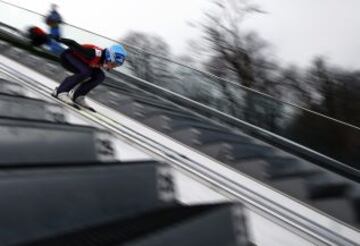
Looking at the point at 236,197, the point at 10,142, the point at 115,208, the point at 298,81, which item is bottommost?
the point at 298,81

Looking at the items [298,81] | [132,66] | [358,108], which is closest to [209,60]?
[298,81]

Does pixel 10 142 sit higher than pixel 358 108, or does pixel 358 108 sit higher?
pixel 10 142

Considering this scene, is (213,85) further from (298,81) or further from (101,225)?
(298,81)

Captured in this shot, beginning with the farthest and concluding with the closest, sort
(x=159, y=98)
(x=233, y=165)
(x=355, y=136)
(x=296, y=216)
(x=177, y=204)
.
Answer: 1. (x=159, y=98)
2. (x=355, y=136)
3. (x=233, y=165)
4. (x=296, y=216)
5. (x=177, y=204)

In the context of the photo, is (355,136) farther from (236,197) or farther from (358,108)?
(358,108)

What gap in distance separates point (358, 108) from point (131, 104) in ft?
55.0

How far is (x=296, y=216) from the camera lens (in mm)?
2939

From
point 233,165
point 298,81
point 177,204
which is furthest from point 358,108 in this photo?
point 177,204

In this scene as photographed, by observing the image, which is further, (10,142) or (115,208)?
(10,142)

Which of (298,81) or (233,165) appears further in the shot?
(298,81)

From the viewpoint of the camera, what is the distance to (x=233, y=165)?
13.0 ft

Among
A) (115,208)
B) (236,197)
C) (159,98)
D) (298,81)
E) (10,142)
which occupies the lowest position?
(298,81)

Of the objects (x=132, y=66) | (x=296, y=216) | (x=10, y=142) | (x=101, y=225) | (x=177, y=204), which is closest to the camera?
(x=101, y=225)

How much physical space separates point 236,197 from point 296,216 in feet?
1.04
